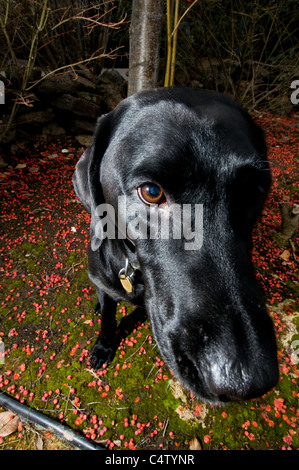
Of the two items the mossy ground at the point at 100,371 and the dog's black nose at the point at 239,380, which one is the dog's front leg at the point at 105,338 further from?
the dog's black nose at the point at 239,380

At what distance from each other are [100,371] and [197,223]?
5.00ft

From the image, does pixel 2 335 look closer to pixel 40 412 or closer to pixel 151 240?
pixel 40 412

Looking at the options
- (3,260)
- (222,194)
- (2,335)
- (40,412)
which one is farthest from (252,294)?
(3,260)

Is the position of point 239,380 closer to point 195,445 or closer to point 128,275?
point 128,275

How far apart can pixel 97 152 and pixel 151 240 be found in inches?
27.5

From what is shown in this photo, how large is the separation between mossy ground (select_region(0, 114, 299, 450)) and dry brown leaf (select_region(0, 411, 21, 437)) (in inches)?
1.8

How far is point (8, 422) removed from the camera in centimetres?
181

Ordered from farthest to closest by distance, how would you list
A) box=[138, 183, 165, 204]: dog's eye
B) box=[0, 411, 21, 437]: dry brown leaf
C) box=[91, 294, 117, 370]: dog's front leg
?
box=[91, 294, 117, 370]: dog's front leg
box=[0, 411, 21, 437]: dry brown leaf
box=[138, 183, 165, 204]: dog's eye

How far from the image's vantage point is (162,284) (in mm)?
1284

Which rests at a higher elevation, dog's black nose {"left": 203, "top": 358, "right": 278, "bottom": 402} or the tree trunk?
the tree trunk

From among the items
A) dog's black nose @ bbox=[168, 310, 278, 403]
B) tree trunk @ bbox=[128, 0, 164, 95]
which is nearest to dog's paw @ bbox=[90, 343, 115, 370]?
dog's black nose @ bbox=[168, 310, 278, 403]

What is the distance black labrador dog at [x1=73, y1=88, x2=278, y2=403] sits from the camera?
102 cm

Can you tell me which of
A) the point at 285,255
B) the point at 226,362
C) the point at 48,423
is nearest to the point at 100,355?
the point at 48,423

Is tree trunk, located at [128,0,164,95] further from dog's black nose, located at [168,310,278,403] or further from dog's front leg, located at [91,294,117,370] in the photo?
dog's black nose, located at [168,310,278,403]
